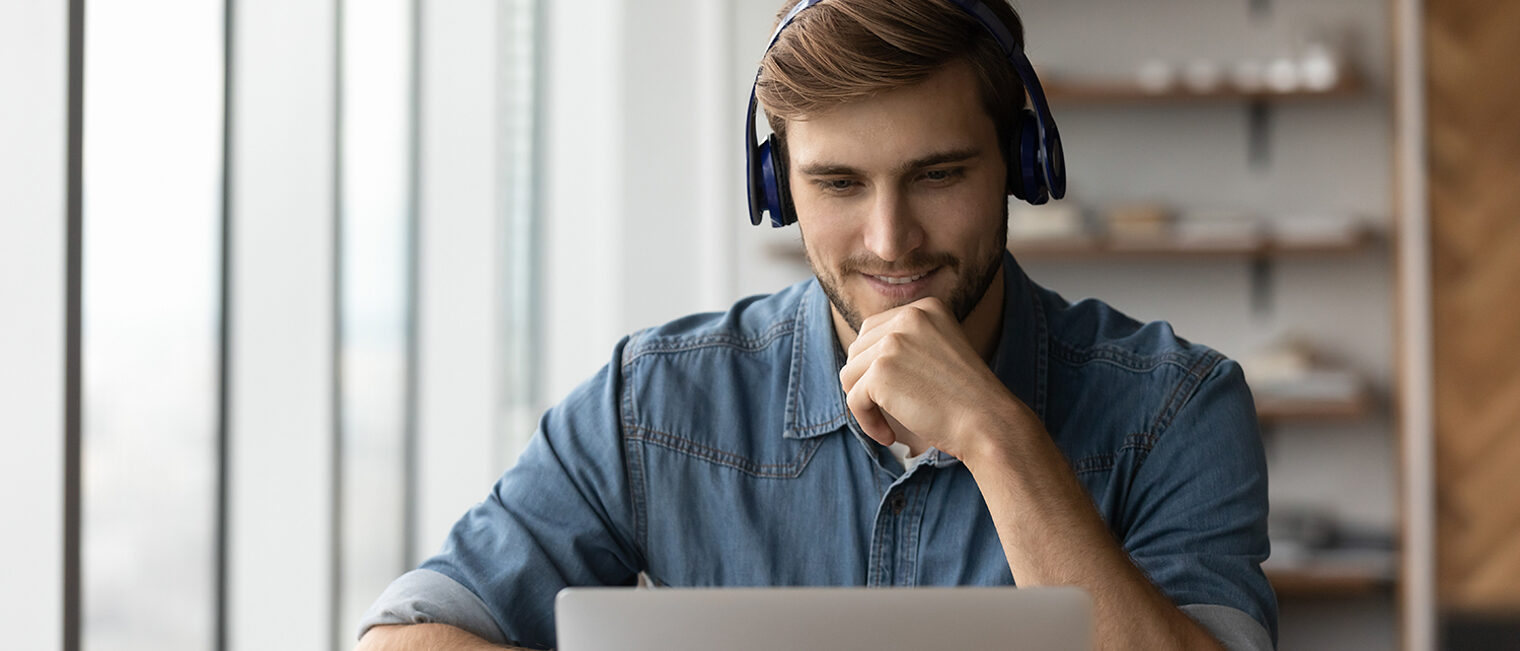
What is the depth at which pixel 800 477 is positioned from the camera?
4.57 ft

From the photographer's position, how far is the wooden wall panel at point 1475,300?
3424 mm

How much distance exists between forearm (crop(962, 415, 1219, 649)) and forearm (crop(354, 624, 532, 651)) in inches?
18.7

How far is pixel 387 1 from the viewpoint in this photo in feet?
9.24

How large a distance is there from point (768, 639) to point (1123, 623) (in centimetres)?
42

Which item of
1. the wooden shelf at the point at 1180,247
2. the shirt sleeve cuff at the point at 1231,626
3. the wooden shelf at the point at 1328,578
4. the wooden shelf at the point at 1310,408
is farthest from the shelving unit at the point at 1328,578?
the shirt sleeve cuff at the point at 1231,626

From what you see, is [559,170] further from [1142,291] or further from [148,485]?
[148,485]

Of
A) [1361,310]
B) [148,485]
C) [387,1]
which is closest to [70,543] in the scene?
[148,485]

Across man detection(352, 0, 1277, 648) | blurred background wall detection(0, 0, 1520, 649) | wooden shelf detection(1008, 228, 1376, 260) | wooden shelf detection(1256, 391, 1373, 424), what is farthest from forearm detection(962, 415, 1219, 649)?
wooden shelf detection(1256, 391, 1373, 424)

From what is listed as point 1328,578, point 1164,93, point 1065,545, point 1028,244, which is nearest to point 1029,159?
point 1065,545

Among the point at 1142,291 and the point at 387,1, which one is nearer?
the point at 387,1

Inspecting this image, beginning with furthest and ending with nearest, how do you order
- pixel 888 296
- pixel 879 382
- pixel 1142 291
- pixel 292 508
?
1. pixel 1142 291
2. pixel 292 508
3. pixel 888 296
4. pixel 879 382

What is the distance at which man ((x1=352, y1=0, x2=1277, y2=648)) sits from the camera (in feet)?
3.92

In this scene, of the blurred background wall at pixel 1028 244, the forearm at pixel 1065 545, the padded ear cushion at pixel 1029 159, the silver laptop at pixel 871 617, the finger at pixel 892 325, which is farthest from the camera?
the blurred background wall at pixel 1028 244

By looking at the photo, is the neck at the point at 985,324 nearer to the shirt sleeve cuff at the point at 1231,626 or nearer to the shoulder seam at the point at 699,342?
the shoulder seam at the point at 699,342
